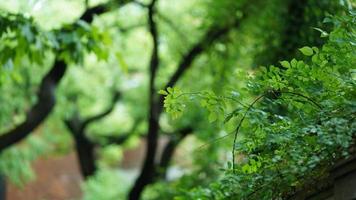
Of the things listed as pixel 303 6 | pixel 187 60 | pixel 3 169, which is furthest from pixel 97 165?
pixel 303 6

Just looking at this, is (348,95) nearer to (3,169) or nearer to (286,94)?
(286,94)

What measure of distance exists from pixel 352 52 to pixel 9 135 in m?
7.46

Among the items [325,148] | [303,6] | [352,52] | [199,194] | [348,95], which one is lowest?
[325,148]

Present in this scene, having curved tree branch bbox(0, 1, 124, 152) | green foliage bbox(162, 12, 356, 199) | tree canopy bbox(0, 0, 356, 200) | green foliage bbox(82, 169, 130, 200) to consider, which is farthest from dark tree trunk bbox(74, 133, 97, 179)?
green foliage bbox(162, 12, 356, 199)

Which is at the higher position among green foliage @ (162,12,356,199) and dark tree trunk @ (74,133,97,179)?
dark tree trunk @ (74,133,97,179)

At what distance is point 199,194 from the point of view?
546 centimetres

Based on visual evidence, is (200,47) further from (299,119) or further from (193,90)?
(299,119)

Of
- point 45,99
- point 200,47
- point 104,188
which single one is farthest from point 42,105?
point 104,188

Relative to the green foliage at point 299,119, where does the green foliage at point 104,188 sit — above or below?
above

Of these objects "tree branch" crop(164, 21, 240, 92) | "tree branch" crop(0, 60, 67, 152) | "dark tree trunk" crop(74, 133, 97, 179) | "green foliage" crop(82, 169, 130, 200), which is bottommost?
"tree branch" crop(0, 60, 67, 152)

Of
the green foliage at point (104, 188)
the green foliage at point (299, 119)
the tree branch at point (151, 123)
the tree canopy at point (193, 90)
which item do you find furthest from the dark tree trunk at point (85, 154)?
the green foliage at point (299, 119)

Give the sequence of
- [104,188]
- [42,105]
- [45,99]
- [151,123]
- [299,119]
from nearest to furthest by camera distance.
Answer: [299,119]
[45,99]
[42,105]
[151,123]
[104,188]

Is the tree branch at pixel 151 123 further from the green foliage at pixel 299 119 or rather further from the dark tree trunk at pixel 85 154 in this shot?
the dark tree trunk at pixel 85 154

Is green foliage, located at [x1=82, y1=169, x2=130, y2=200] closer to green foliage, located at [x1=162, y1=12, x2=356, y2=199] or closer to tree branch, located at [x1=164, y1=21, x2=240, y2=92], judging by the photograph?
tree branch, located at [x1=164, y1=21, x2=240, y2=92]
